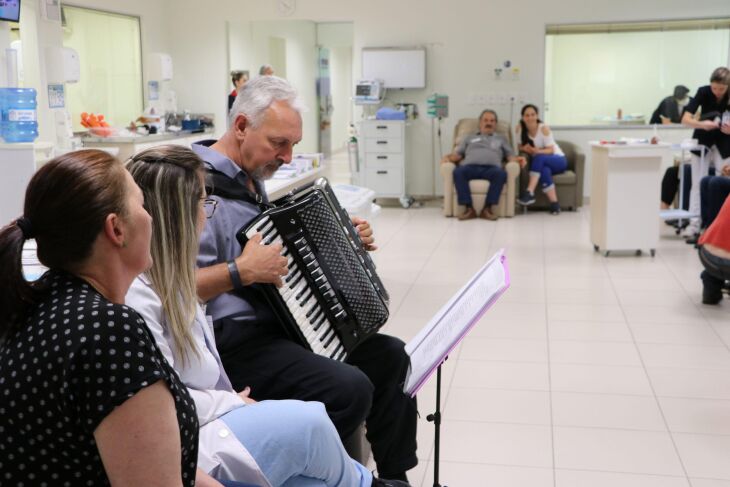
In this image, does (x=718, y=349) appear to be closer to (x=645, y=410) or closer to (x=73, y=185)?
(x=645, y=410)

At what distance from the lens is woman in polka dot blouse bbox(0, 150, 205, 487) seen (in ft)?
4.11

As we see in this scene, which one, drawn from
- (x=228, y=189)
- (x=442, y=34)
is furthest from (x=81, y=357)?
(x=442, y=34)

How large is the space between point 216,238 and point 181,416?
119cm

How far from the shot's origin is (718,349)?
446 cm

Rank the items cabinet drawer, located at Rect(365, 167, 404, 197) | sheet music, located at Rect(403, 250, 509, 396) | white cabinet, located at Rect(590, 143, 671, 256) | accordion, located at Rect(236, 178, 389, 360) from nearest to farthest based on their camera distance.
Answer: sheet music, located at Rect(403, 250, 509, 396) → accordion, located at Rect(236, 178, 389, 360) → white cabinet, located at Rect(590, 143, 671, 256) → cabinet drawer, located at Rect(365, 167, 404, 197)

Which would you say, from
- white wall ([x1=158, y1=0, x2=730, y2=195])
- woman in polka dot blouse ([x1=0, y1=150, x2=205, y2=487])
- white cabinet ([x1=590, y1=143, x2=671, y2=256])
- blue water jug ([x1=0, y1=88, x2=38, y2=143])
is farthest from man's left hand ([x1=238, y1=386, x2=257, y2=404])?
white wall ([x1=158, y1=0, x2=730, y2=195])

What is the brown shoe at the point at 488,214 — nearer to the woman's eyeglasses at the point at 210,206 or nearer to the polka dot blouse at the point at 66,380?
the woman's eyeglasses at the point at 210,206

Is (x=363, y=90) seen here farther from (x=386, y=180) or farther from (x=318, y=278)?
(x=318, y=278)

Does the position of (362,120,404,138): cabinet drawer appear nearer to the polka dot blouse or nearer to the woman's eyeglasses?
the woman's eyeglasses

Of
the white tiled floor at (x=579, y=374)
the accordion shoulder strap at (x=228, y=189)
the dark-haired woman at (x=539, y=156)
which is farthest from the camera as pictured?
the dark-haired woman at (x=539, y=156)

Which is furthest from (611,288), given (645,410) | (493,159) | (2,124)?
(2,124)

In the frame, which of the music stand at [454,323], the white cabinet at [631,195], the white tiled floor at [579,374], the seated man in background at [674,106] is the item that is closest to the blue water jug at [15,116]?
the white tiled floor at [579,374]

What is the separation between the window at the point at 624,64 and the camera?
9891 millimetres

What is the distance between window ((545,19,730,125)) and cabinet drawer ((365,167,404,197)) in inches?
78.6
